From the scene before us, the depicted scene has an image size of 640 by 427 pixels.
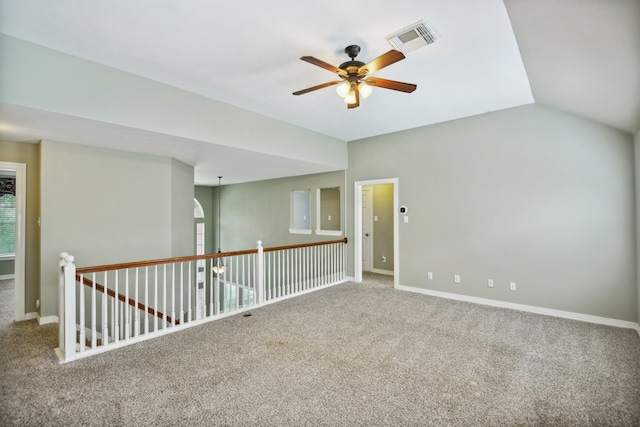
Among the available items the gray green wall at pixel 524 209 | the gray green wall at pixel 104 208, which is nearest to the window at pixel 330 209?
the gray green wall at pixel 524 209

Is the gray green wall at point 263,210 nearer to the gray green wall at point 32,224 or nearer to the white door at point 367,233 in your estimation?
the white door at point 367,233

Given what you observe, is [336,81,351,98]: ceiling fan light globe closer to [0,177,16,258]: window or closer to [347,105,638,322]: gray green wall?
[347,105,638,322]: gray green wall

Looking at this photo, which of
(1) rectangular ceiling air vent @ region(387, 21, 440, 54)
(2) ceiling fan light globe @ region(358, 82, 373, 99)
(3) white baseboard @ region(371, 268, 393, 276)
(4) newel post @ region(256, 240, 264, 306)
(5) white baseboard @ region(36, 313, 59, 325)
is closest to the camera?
(1) rectangular ceiling air vent @ region(387, 21, 440, 54)

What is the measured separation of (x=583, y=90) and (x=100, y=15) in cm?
441

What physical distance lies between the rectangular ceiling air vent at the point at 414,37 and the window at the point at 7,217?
28.7ft

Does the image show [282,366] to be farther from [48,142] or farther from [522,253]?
[48,142]

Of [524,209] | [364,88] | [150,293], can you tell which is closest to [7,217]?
[150,293]

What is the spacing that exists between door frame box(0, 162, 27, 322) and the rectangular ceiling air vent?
496 cm

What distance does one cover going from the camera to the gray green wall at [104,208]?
379 cm

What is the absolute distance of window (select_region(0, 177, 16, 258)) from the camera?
6.61 meters

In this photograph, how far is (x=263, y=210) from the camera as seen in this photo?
822 cm

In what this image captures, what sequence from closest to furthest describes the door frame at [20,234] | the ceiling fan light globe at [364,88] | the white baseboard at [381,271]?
the ceiling fan light globe at [364,88]
the door frame at [20,234]
the white baseboard at [381,271]

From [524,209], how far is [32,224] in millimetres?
6859

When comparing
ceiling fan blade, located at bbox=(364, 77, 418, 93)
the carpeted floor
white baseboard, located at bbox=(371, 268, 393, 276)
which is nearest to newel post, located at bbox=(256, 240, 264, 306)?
the carpeted floor
